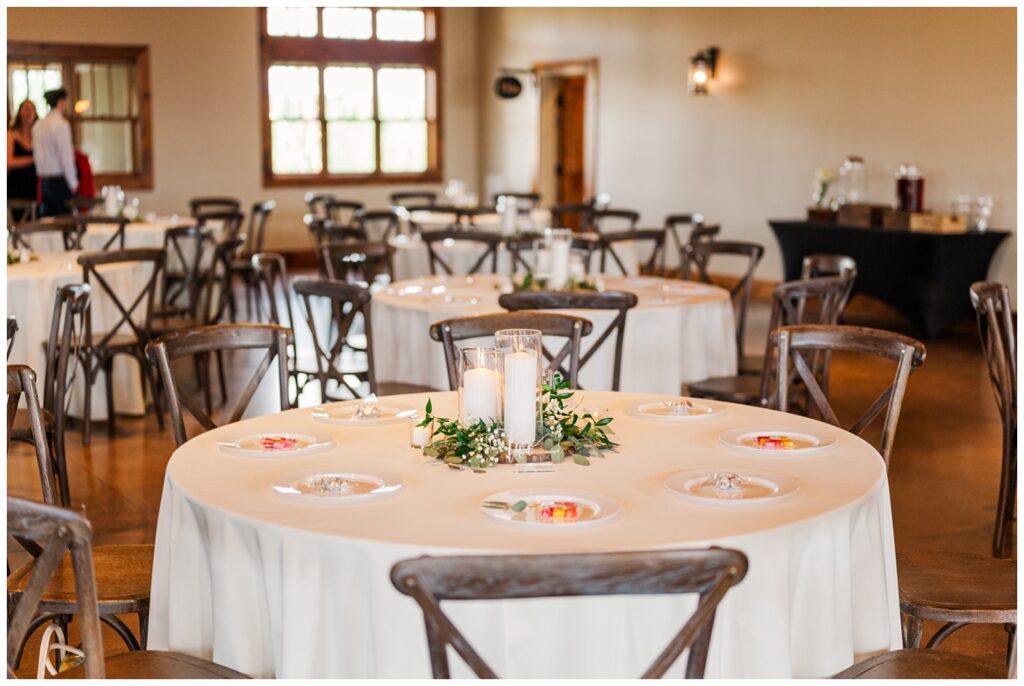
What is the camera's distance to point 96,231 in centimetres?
909

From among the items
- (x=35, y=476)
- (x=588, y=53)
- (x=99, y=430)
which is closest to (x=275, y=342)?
(x=35, y=476)

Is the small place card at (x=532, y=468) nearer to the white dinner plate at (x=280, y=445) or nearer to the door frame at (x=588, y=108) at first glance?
Answer: the white dinner plate at (x=280, y=445)

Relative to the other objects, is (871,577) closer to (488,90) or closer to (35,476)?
(35,476)

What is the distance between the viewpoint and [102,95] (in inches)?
510

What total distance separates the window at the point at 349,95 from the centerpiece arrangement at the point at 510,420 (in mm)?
11615

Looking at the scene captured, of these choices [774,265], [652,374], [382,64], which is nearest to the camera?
[652,374]

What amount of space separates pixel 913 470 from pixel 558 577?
13.8ft

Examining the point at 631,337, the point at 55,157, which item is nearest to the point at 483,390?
the point at 631,337

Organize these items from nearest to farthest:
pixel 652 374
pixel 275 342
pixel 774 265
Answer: pixel 275 342 < pixel 652 374 < pixel 774 265

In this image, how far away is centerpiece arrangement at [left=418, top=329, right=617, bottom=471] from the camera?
2611 mm

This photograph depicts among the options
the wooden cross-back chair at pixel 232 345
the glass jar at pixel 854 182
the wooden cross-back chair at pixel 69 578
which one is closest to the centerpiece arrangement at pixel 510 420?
the wooden cross-back chair at pixel 69 578

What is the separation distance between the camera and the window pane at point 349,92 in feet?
46.3

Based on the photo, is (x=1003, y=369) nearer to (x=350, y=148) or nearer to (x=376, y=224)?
(x=376, y=224)

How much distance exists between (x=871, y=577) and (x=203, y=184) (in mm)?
11979
